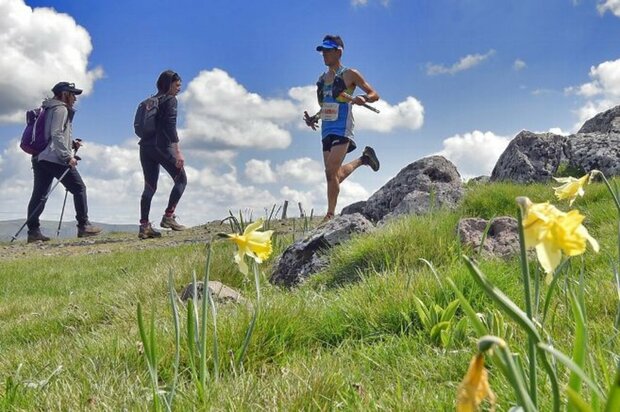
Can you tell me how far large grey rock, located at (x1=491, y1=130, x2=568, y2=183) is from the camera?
34.9 ft

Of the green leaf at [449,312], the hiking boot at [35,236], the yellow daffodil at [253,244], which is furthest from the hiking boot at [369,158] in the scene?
the hiking boot at [35,236]

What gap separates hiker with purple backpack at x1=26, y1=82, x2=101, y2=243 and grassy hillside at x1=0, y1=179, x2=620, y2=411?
20.3ft

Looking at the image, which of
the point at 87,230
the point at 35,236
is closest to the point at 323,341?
the point at 87,230

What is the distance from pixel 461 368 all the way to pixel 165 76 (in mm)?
10082

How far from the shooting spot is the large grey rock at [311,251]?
5531 millimetres

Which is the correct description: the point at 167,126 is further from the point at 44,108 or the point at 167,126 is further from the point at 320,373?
the point at 320,373

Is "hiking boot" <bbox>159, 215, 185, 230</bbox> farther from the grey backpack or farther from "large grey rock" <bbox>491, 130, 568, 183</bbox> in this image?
"large grey rock" <bbox>491, 130, 568, 183</bbox>

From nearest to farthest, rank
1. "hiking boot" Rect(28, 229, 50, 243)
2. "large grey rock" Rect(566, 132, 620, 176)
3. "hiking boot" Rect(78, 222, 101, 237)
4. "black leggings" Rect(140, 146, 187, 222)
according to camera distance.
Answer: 1. "large grey rock" Rect(566, 132, 620, 176)
2. "black leggings" Rect(140, 146, 187, 222)
3. "hiking boot" Rect(28, 229, 50, 243)
4. "hiking boot" Rect(78, 222, 101, 237)

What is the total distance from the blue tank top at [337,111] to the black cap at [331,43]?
334 millimetres

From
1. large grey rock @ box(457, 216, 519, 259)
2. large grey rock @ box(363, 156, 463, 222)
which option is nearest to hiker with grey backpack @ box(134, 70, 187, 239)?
large grey rock @ box(363, 156, 463, 222)

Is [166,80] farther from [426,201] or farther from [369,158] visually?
[426,201]

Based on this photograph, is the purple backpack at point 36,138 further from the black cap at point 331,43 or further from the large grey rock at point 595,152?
the large grey rock at point 595,152

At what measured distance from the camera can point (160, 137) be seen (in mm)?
11141

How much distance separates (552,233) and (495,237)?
4057mm
